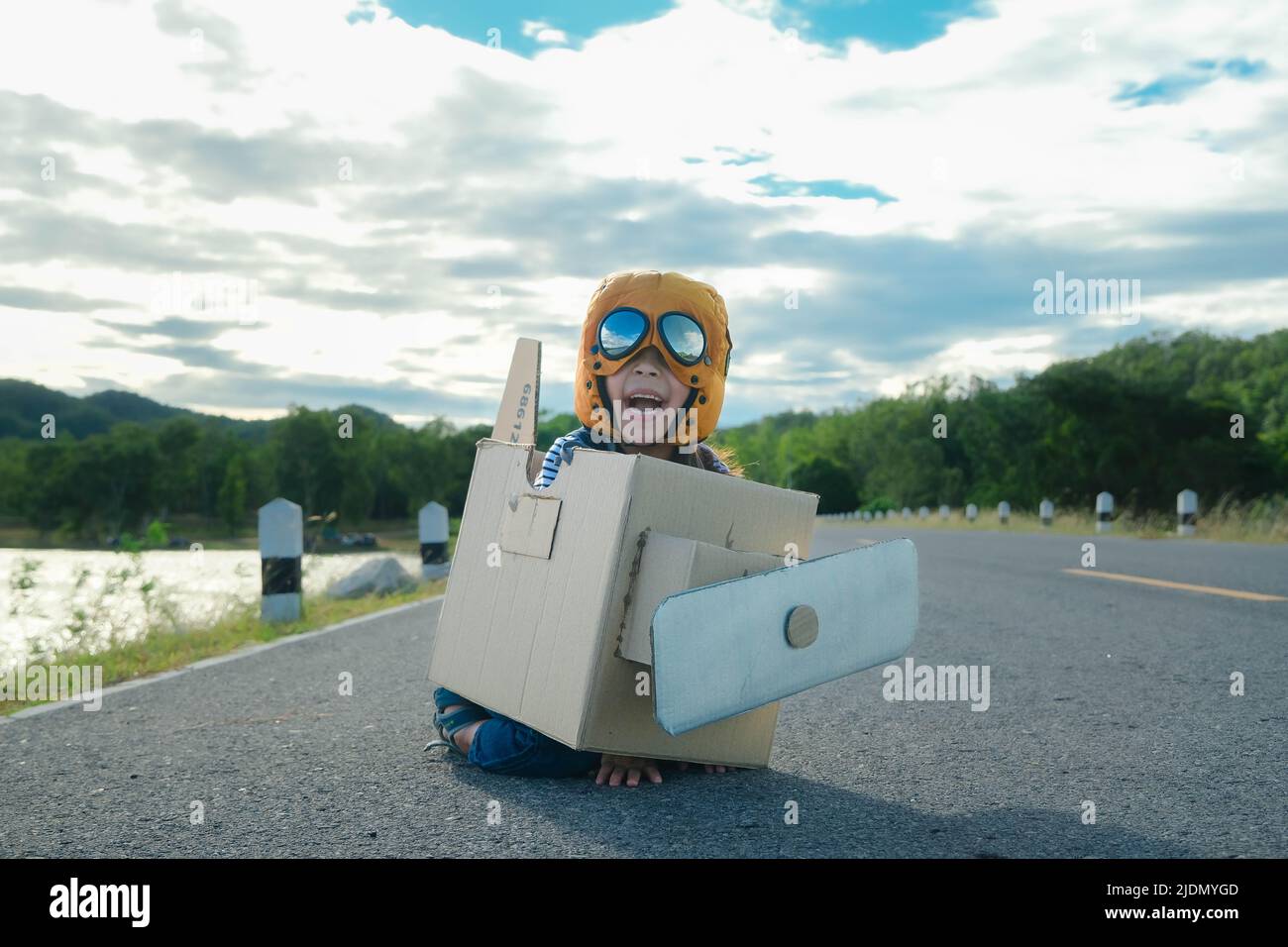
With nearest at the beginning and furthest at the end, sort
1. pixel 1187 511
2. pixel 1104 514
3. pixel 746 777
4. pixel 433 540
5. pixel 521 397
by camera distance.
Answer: pixel 746 777, pixel 521 397, pixel 433 540, pixel 1187 511, pixel 1104 514

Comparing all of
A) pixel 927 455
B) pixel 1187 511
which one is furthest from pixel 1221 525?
pixel 927 455

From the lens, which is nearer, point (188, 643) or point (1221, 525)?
point (188, 643)

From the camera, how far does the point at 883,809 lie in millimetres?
2693

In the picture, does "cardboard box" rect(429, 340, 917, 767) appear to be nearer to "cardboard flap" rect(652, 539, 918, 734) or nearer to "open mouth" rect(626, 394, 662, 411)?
"cardboard flap" rect(652, 539, 918, 734)

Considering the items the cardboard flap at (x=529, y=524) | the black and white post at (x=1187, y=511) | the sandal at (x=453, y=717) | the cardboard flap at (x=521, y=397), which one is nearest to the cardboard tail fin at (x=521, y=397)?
the cardboard flap at (x=521, y=397)

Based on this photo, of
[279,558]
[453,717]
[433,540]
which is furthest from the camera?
[433,540]

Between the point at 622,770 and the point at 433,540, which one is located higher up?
the point at 433,540

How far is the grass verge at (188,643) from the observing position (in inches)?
206

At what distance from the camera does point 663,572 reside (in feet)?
8.98

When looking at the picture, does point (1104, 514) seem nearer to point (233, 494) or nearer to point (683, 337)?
point (683, 337)

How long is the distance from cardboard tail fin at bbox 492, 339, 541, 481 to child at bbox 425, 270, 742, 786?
152 millimetres

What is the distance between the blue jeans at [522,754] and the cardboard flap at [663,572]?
0.44 metres

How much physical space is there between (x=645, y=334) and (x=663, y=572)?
937 mm
